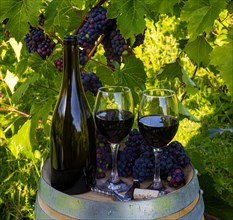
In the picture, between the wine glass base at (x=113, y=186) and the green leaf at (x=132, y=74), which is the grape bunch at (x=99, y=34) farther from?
the wine glass base at (x=113, y=186)

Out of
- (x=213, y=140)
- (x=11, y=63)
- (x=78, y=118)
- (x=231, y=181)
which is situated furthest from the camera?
(x=11, y=63)

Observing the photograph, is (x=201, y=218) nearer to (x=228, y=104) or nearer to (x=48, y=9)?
(x=48, y=9)

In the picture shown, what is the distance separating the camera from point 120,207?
1.36 m

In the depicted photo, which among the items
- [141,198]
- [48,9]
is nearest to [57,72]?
[48,9]

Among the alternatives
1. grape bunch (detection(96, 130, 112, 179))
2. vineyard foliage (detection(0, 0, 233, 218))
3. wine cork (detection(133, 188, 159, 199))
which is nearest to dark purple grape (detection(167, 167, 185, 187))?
wine cork (detection(133, 188, 159, 199))

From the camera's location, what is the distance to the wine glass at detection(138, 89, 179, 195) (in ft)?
4.97

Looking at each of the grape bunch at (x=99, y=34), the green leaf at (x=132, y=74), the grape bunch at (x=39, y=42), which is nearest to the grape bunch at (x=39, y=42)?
the grape bunch at (x=39, y=42)

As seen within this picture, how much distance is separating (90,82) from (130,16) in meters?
0.30

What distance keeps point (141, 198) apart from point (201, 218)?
0.64 feet

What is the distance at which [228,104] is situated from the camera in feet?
13.4

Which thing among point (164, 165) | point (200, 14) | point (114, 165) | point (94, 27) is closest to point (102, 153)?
point (114, 165)

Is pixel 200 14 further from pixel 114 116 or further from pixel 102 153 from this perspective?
pixel 102 153

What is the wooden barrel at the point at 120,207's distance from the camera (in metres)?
1.36

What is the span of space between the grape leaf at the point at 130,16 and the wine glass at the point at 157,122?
243 millimetres
